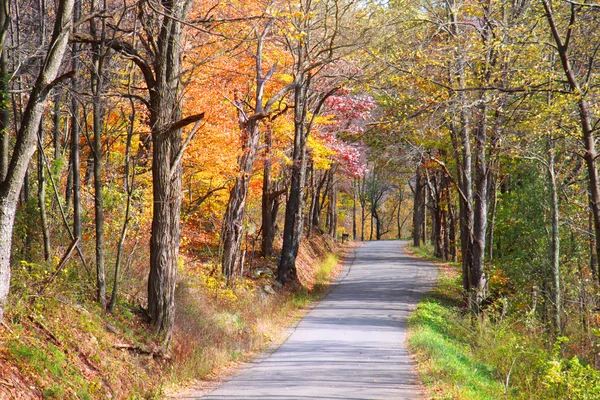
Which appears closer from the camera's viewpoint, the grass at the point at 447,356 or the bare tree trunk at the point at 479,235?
the grass at the point at 447,356

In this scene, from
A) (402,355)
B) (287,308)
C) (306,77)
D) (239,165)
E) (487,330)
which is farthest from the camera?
(306,77)

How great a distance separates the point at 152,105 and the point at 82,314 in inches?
155

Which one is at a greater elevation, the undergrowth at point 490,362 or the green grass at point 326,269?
the green grass at point 326,269

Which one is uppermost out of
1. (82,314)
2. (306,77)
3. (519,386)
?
(306,77)

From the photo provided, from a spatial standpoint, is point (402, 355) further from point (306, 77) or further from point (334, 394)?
point (306, 77)

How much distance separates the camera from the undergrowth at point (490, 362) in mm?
9609

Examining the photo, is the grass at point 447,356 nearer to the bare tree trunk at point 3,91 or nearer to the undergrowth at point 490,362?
the undergrowth at point 490,362

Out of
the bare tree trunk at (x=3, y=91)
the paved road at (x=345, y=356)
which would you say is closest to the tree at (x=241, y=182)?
the paved road at (x=345, y=356)

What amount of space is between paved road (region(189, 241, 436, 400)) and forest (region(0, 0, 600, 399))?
1226 mm

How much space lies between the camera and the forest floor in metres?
7.91

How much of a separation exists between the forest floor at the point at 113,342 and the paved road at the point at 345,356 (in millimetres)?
854

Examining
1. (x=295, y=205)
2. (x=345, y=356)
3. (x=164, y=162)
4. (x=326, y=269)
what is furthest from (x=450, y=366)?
(x=326, y=269)

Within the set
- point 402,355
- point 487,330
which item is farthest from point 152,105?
point 487,330

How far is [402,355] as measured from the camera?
13.9 m
